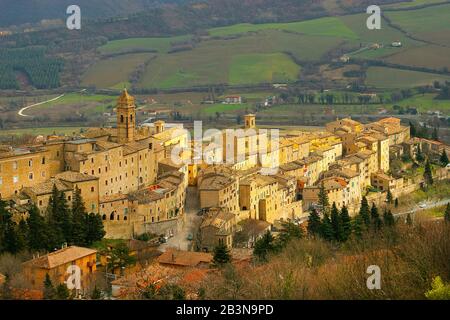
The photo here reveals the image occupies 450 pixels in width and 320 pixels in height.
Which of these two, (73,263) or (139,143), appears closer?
(73,263)

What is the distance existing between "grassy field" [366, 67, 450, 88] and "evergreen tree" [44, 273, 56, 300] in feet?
238

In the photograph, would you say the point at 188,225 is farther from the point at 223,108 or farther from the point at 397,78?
the point at 397,78

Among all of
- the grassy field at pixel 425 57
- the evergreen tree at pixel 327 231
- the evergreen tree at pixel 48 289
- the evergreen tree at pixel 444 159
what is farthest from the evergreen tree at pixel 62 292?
the grassy field at pixel 425 57

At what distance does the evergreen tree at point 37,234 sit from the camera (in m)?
36.4

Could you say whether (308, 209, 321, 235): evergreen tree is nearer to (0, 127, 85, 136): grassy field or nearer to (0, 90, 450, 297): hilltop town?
(0, 90, 450, 297): hilltop town

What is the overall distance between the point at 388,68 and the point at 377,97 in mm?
10888

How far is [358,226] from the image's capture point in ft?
135

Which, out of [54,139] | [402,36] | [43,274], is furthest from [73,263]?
[402,36]

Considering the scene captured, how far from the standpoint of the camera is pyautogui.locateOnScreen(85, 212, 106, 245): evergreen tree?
3856cm

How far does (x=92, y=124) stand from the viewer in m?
83.8

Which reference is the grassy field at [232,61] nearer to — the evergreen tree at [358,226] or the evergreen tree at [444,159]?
the evergreen tree at [444,159]

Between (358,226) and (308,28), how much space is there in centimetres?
9346
